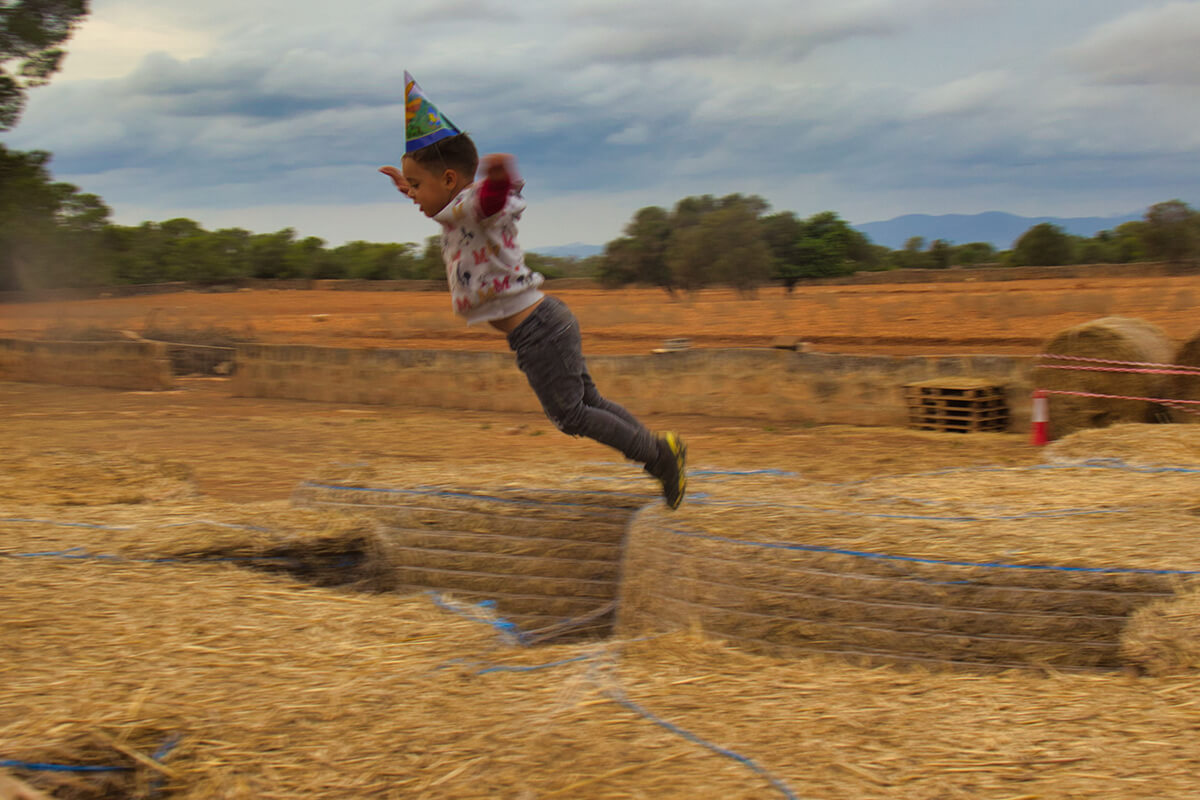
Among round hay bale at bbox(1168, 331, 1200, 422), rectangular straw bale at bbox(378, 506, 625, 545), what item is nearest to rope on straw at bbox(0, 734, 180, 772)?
rectangular straw bale at bbox(378, 506, 625, 545)

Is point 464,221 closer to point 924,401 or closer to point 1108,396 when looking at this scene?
point 1108,396

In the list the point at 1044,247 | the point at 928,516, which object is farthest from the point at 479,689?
the point at 1044,247

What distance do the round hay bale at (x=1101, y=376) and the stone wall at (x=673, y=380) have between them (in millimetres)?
778

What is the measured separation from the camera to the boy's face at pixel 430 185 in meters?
3.62

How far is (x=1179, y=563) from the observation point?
8.96ft

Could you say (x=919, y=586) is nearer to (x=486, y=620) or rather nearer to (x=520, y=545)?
(x=486, y=620)

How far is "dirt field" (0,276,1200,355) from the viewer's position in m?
22.3

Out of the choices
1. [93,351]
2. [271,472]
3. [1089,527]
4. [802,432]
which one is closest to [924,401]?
[802,432]

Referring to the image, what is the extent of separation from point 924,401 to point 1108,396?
6.93 ft

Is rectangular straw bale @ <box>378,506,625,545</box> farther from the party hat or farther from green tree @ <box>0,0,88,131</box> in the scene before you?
green tree @ <box>0,0,88,131</box>

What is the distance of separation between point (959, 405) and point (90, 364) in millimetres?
16012

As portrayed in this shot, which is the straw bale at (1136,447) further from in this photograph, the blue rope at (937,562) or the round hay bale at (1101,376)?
the round hay bale at (1101,376)

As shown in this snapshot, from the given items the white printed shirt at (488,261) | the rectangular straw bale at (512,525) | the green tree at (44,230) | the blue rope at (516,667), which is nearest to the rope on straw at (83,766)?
the blue rope at (516,667)

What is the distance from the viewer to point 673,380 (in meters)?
13.0
